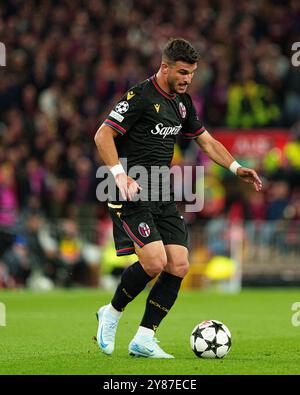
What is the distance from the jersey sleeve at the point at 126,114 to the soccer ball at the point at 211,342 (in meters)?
1.75

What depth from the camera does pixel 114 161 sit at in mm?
8125

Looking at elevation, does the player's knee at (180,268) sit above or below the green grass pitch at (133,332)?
above

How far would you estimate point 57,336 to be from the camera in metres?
10.3

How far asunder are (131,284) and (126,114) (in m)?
1.38

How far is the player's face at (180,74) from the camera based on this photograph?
820 cm

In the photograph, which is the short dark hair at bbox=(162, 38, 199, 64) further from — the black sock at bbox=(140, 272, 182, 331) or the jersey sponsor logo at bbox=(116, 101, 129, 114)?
the black sock at bbox=(140, 272, 182, 331)

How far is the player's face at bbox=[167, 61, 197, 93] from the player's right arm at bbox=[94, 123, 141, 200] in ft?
2.05

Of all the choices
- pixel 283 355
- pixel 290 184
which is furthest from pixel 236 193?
pixel 283 355

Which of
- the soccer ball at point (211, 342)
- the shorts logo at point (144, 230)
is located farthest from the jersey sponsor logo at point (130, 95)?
the soccer ball at point (211, 342)

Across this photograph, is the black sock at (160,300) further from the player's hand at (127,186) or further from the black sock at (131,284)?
the player's hand at (127,186)

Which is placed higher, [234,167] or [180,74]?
[180,74]

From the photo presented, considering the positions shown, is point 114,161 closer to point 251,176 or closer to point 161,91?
point 161,91

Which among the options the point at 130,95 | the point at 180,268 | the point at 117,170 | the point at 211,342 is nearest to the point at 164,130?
the point at 130,95

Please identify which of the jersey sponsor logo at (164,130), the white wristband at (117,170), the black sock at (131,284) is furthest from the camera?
the jersey sponsor logo at (164,130)
